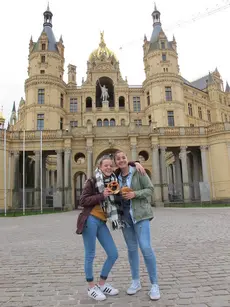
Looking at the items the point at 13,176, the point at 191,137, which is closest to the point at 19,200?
→ the point at 13,176

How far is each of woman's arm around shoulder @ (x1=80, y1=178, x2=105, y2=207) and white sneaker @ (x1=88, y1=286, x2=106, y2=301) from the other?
4.12ft

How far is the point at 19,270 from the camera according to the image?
5.74 meters

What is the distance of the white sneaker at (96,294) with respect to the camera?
3.99 metres

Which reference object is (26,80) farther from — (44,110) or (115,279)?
(115,279)

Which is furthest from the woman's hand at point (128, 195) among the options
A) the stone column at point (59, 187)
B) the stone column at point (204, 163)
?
the stone column at point (204, 163)

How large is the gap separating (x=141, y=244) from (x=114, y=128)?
97.8 ft

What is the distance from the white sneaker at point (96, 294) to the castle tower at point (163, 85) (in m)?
41.3

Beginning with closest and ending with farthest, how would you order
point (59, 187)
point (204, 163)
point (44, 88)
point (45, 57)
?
point (59, 187) → point (204, 163) → point (44, 88) → point (45, 57)

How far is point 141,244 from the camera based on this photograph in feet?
13.4

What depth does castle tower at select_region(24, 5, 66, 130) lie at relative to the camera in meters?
43.3

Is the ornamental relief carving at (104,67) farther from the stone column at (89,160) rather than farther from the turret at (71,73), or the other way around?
the stone column at (89,160)

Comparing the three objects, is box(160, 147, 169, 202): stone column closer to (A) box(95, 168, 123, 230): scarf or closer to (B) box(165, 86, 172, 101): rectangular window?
(B) box(165, 86, 172, 101): rectangular window

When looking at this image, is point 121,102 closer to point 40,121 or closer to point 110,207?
point 40,121

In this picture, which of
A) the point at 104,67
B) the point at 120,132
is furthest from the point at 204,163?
the point at 104,67
